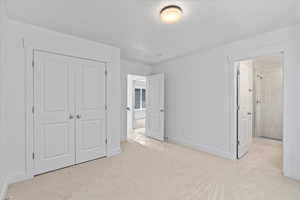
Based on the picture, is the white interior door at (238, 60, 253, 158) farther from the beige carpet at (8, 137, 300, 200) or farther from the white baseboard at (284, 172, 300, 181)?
the white baseboard at (284, 172, 300, 181)

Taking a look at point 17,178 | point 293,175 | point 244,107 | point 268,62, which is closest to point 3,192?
point 17,178

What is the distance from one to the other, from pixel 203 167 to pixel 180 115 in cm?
162

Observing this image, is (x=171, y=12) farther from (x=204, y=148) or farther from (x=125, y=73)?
(x=204, y=148)

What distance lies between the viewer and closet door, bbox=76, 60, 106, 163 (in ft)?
9.29

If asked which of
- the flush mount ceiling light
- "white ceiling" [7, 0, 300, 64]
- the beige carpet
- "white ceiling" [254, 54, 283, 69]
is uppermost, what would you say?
"white ceiling" [7, 0, 300, 64]

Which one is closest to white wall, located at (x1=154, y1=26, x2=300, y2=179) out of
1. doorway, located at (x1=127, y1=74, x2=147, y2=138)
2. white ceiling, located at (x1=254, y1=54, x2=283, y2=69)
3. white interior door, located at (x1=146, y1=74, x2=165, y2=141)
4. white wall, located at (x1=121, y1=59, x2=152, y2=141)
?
white interior door, located at (x1=146, y1=74, x2=165, y2=141)

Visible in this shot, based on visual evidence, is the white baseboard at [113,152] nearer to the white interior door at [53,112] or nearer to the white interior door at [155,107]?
the white interior door at [53,112]

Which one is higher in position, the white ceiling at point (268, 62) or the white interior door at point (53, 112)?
the white ceiling at point (268, 62)

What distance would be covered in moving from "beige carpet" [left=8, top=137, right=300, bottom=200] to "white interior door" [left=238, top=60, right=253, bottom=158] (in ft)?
1.01

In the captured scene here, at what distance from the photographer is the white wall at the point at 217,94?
2281 mm

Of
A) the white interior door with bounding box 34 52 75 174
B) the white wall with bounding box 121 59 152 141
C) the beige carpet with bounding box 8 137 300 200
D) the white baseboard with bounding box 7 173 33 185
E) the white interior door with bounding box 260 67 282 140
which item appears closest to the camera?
the beige carpet with bounding box 8 137 300 200

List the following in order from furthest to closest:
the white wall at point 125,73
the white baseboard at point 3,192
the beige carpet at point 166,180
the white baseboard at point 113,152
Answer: the white wall at point 125,73 → the white baseboard at point 113,152 → the beige carpet at point 166,180 → the white baseboard at point 3,192

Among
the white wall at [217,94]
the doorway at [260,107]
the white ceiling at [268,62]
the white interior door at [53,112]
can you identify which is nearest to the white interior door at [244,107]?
the doorway at [260,107]

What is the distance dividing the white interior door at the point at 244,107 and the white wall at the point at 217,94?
0.22 meters
